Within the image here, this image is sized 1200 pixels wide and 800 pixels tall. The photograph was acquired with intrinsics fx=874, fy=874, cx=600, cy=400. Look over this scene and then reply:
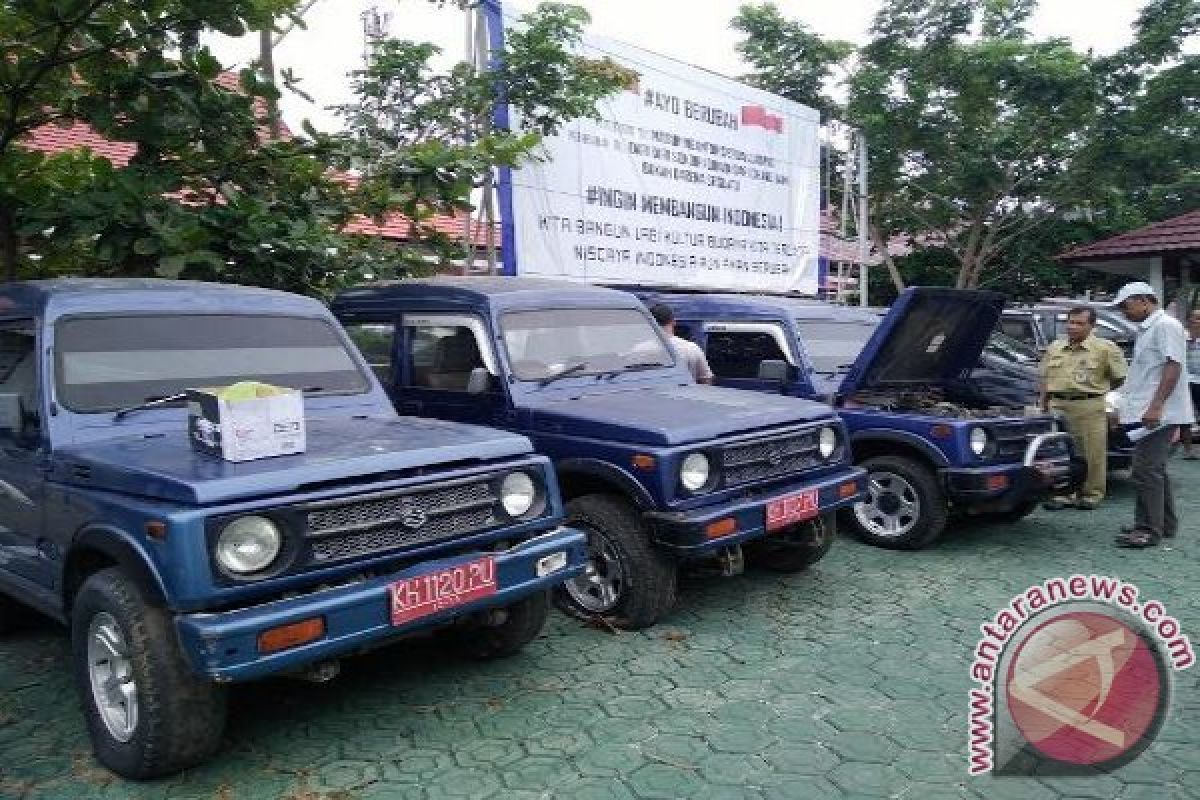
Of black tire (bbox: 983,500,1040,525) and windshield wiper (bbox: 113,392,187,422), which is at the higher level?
windshield wiper (bbox: 113,392,187,422)

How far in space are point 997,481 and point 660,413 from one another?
97.7 inches

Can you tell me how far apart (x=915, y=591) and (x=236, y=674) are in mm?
3756

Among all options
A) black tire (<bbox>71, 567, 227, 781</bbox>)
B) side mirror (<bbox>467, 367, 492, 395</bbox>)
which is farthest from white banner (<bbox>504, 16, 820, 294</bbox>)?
black tire (<bbox>71, 567, 227, 781</bbox>)

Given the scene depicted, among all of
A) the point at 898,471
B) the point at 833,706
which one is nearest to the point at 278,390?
the point at 833,706

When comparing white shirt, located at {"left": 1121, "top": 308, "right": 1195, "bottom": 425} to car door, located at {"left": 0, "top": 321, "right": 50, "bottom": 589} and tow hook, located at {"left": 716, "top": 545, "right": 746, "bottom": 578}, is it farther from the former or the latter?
car door, located at {"left": 0, "top": 321, "right": 50, "bottom": 589}

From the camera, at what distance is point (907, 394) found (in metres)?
6.46

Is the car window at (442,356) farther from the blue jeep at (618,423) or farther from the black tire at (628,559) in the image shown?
the black tire at (628,559)

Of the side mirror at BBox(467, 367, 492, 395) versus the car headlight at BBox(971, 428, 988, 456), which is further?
the car headlight at BBox(971, 428, 988, 456)

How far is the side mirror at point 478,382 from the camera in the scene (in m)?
4.65

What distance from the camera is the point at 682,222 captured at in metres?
9.73

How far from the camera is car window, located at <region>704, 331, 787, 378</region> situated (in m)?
6.73

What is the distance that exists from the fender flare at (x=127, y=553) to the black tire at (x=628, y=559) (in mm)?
2046

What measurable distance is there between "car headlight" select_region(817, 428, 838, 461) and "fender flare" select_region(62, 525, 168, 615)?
11.2 ft

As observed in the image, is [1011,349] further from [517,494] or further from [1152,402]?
[517,494]
